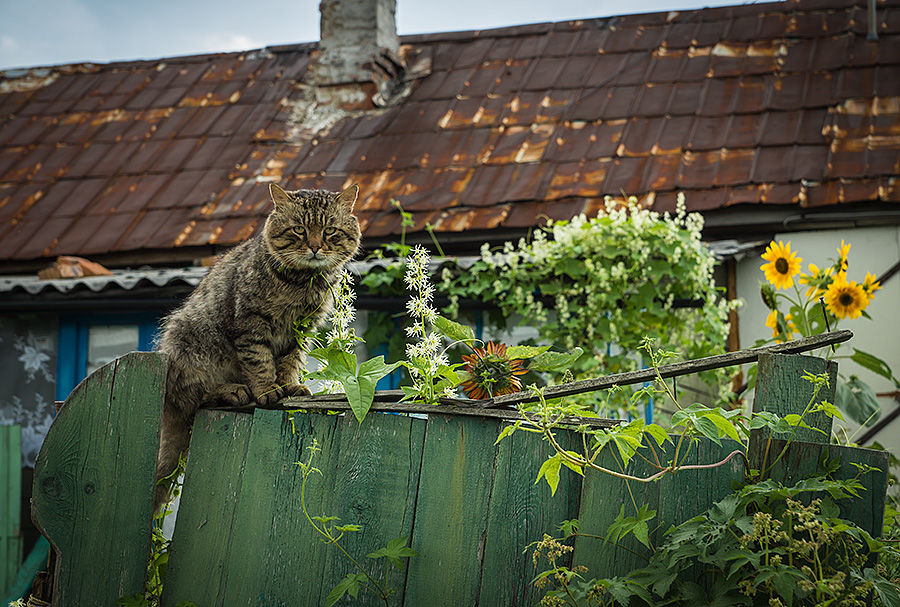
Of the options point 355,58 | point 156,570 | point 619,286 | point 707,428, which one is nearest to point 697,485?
point 707,428

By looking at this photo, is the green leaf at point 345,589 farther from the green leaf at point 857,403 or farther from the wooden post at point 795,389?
the green leaf at point 857,403

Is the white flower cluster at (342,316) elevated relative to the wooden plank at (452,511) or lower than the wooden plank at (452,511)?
elevated

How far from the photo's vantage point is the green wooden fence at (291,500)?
197cm

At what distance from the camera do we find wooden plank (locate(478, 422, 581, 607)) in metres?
1.94

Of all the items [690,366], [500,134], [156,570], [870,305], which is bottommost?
[156,570]

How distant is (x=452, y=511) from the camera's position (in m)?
2.03

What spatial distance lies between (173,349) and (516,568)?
53.4 inches

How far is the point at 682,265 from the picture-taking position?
4.61 meters

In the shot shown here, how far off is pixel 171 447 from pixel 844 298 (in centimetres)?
277

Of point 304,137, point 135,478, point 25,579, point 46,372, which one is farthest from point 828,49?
point 25,579

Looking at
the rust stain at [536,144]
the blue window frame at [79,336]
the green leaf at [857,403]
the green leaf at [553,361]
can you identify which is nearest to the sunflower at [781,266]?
the green leaf at [857,403]

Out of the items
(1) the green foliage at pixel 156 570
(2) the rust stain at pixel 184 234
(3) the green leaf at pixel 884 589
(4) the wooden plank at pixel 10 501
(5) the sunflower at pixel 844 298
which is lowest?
(4) the wooden plank at pixel 10 501

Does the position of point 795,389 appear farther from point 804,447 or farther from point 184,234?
point 184,234

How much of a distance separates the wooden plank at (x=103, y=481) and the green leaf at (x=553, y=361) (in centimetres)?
113
